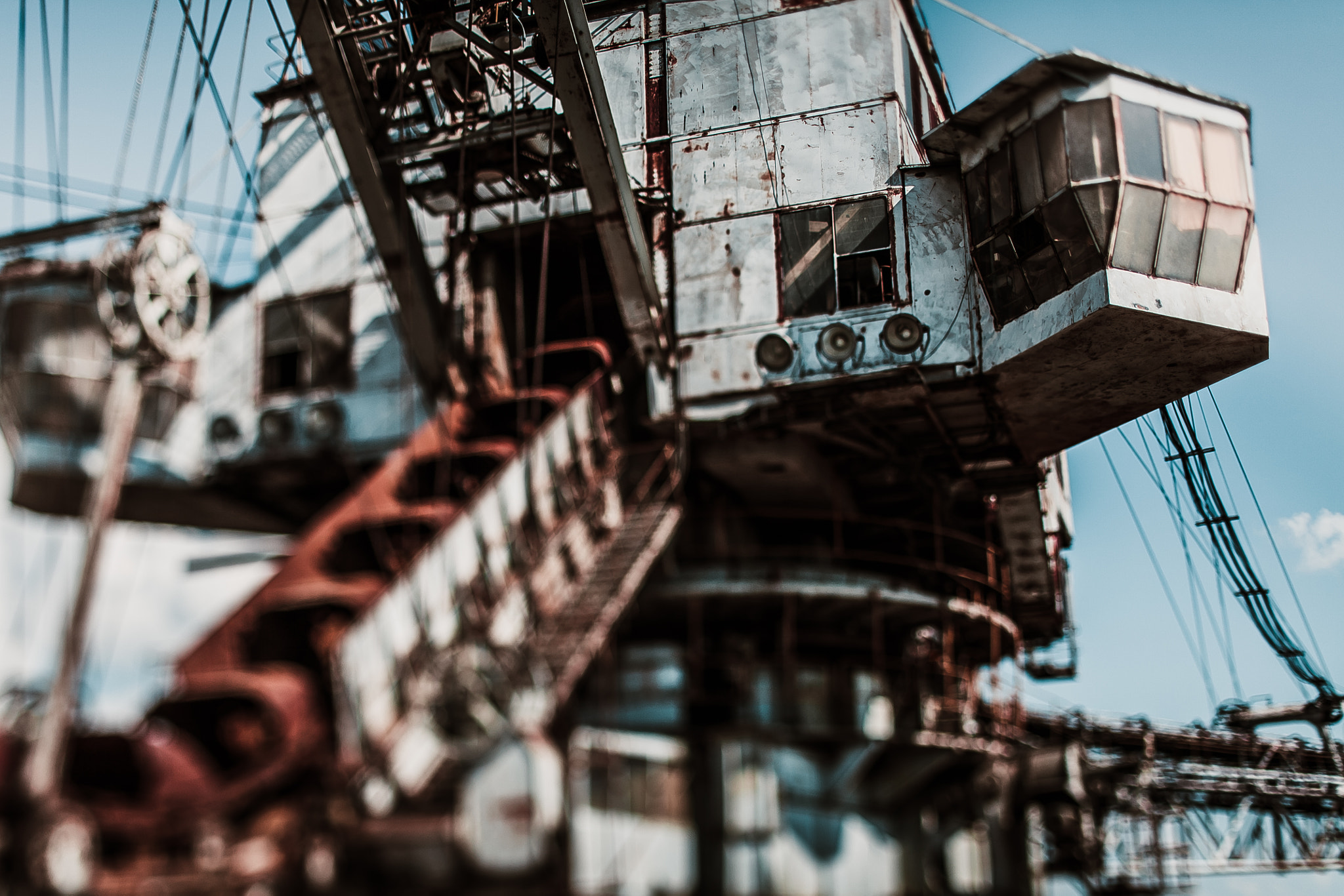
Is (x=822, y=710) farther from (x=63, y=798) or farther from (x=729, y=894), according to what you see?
(x=63, y=798)

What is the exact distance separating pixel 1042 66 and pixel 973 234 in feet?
9.47

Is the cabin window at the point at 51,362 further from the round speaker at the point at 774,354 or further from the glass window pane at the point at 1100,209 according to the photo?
the glass window pane at the point at 1100,209

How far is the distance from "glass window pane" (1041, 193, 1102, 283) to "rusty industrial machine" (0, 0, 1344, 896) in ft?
0.21

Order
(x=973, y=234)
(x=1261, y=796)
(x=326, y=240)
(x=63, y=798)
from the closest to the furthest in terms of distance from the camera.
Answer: (x=63, y=798) → (x=973, y=234) → (x=326, y=240) → (x=1261, y=796)

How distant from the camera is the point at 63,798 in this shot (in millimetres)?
11266

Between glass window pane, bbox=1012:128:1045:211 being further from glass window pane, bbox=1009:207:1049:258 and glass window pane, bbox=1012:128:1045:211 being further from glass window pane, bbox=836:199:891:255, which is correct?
glass window pane, bbox=836:199:891:255

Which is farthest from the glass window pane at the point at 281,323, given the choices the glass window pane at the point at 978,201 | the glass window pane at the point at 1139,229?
the glass window pane at the point at 1139,229

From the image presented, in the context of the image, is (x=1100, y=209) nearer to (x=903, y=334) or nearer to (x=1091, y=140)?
(x=1091, y=140)

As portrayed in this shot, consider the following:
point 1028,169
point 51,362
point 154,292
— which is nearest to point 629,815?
point 154,292

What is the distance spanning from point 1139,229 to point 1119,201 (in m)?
0.54

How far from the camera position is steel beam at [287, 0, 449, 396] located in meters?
18.7

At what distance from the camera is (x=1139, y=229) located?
60.8ft

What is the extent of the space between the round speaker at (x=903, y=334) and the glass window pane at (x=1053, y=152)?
3.06 metres

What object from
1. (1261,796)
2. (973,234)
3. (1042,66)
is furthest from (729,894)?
(1261,796)
